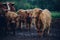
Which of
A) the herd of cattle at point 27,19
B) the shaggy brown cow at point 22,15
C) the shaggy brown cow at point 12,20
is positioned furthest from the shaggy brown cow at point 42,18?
the shaggy brown cow at point 12,20

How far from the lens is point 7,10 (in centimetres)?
227

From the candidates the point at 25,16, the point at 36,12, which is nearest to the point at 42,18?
the point at 36,12

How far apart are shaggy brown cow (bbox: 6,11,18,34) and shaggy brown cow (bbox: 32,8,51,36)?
9.6 inches

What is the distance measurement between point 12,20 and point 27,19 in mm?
196

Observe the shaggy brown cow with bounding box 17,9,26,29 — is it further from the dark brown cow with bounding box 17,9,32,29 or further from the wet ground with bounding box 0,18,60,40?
the wet ground with bounding box 0,18,60,40

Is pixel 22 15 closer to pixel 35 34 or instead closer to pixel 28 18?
pixel 28 18

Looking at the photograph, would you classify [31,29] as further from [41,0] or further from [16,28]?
[41,0]

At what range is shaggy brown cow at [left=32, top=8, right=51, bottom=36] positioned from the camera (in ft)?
7.29

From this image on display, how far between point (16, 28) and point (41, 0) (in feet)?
1.58

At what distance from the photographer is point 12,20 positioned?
2.27 meters

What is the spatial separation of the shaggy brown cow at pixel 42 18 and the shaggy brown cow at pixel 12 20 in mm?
244

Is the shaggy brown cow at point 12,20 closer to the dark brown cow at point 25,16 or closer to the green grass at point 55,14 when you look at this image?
the dark brown cow at point 25,16

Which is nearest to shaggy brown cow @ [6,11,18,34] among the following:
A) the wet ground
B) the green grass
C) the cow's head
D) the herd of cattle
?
the herd of cattle

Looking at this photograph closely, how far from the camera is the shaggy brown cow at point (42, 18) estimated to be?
7.29ft
